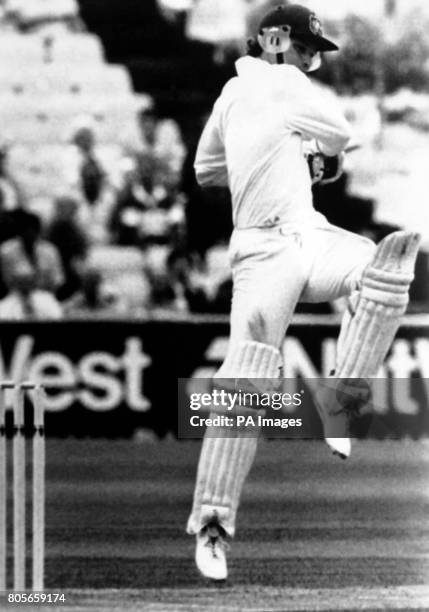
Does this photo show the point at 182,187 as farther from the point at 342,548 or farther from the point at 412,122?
the point at 342,548

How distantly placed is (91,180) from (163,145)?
57 centimetres

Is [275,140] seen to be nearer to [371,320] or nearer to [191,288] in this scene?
[371,320]

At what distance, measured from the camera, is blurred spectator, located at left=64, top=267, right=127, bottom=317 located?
1169 centimetres

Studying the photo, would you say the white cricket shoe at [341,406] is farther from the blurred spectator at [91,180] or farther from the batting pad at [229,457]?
the blurred spectator at [91,180]

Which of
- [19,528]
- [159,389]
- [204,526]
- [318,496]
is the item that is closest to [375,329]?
[204,526]

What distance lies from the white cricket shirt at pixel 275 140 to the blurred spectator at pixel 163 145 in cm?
605

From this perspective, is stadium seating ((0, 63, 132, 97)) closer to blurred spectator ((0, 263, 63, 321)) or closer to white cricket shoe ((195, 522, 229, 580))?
blurred spectator ((0, 263, 63, 321))

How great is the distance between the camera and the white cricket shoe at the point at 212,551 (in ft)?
18.2

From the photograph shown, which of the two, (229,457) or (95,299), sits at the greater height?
(229,457)

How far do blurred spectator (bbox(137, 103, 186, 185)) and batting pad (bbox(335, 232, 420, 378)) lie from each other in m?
6.35

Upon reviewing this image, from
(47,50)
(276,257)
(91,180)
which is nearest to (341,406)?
(276,257)

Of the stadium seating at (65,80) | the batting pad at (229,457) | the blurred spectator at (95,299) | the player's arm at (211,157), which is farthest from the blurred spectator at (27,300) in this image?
the batting pad at (229,457)

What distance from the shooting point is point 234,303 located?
5629 mm

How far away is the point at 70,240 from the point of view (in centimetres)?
1180
